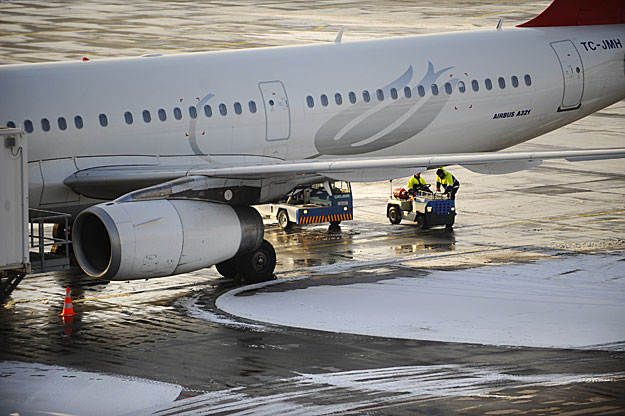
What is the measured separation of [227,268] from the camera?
24.6m

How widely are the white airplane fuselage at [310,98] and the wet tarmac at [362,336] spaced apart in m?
2.24

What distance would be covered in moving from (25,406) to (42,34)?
53.0 metres

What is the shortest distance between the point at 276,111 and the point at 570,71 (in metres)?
8.16

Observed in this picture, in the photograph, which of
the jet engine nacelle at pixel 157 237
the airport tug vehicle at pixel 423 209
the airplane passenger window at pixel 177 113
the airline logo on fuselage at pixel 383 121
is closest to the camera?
the jet engine nacelle at pixel 157 237

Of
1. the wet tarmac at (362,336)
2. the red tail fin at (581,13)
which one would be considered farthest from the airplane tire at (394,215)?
the red tail fin at (581,13)

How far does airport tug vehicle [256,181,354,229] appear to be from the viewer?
2856cm

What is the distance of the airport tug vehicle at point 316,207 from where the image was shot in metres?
28.6

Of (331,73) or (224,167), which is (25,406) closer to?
(224,167)

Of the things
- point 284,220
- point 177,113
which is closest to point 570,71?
point 284,220

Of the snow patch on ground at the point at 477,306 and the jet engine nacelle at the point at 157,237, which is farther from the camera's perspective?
the jet engine nacelle at the point at 157,237

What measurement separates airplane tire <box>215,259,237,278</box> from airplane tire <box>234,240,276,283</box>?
15 centimetres

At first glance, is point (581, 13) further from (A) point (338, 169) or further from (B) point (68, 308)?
(B) point (68, 308)

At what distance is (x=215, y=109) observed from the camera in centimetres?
2597

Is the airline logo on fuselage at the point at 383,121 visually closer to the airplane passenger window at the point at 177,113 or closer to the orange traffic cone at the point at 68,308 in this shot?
the airplane passenger window at the point at 177,113
